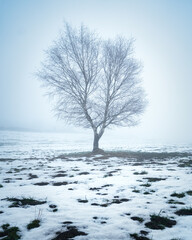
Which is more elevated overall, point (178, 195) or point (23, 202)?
point (178, 195)

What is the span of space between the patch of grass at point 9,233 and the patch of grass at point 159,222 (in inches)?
96.1

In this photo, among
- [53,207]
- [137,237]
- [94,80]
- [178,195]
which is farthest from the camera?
[94,80]

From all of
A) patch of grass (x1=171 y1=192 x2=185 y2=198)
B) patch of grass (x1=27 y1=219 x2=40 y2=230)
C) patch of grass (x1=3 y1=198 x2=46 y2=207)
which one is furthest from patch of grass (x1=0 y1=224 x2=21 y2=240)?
patch of grass (x1=171 y1=192 x2=185 y2=198)

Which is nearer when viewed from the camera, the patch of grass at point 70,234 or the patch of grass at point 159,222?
the patch of grass at point 70,234

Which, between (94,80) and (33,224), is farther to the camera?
(94,80)

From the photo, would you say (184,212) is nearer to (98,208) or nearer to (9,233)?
(98,208)

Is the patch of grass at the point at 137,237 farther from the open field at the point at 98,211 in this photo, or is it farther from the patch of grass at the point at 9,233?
the patch of grass at the point at 9,233

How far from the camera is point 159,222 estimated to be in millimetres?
3373

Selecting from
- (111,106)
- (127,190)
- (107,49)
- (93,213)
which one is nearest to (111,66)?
(107,49)

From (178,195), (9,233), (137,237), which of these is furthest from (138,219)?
(9,233)

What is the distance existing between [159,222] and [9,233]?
2.86 m

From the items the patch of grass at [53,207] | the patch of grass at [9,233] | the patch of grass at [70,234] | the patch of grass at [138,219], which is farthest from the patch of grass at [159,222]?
the patch of grass at [9,233]

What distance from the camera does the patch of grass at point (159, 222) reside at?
10.5 feet

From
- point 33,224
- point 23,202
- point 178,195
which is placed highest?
point 178,195
